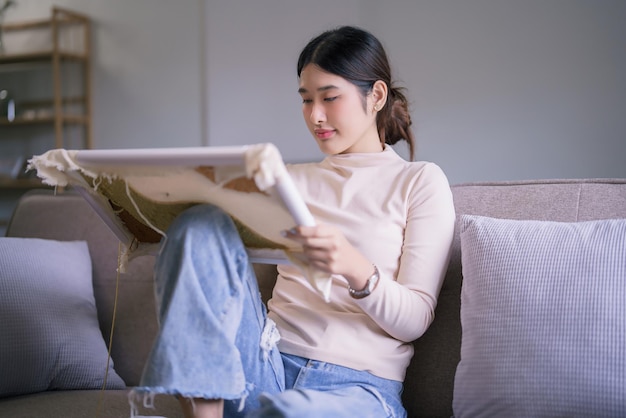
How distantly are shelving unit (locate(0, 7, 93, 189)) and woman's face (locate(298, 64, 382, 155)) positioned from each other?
3.83 m

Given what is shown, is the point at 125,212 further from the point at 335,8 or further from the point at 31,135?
the point at 31,135

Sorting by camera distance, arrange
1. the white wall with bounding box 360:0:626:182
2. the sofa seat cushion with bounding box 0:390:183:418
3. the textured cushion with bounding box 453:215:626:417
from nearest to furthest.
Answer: the textured cushion with bounding box 453:215:626:417, the sofa seat cushion with bounding box 0:390:183:418, the white wall with bounding box 360:0:626:182

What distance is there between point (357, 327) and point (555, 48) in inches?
104

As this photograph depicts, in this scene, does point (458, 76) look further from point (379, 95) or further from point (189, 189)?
point (189, 189)

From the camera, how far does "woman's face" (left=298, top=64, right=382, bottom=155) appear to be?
153cm

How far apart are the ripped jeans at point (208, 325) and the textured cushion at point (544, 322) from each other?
9.4 inches

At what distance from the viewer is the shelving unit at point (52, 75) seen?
16.4 feet

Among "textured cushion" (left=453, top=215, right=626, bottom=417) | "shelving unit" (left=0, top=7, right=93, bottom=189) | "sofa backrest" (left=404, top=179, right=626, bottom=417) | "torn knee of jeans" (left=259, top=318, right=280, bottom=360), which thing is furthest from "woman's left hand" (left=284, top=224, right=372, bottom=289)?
"shelving unit" (left=0, top=7, right=93, bottom=189)

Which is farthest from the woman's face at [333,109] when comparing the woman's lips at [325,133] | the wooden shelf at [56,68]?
the wooden shelf at [56,68]

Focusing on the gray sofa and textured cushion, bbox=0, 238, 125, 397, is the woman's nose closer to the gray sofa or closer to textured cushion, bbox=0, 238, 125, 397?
the gray sofa

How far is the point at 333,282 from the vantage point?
1.38 m

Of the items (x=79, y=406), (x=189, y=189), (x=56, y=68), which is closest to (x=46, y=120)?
(x=56, y=68)

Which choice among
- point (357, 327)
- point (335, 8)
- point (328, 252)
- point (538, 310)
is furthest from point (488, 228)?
point (335, 8)

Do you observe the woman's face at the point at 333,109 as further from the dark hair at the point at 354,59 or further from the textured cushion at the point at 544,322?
the textured cushion at the point at 544,322
